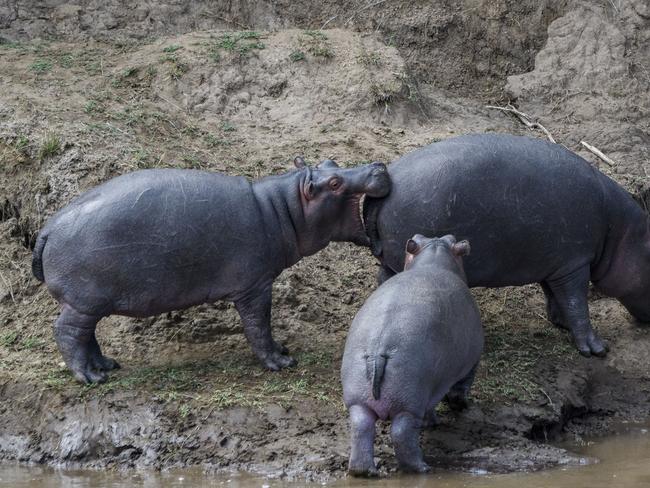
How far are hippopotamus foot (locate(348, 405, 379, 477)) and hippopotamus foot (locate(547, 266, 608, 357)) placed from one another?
278cm

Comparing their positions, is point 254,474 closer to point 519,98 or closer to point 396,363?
point 396,363

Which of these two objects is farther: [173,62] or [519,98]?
[519,98]

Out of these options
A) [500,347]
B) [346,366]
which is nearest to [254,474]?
[346,366]

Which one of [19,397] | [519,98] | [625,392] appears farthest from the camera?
[519,98]

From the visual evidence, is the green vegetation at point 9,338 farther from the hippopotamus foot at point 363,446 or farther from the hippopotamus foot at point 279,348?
the hippopotamus foot at point 363,446

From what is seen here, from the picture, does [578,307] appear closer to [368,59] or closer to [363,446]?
[363,446]

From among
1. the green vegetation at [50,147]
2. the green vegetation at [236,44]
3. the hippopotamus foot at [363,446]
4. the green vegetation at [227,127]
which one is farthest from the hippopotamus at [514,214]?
the green vegetation at [236,44]

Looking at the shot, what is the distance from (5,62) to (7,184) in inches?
78.6

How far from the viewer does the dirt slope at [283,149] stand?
7.68m

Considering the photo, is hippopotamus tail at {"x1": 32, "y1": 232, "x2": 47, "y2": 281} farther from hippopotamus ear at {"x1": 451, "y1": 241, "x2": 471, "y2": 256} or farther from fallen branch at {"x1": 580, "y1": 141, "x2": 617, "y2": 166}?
fallen branch at {"x1": 580, "y1": 141, "x2": 617, "y2": 166}

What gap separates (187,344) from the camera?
8945 millimetres

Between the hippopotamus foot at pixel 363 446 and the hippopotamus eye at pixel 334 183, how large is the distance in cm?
217

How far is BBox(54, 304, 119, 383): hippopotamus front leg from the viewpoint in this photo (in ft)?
26.5

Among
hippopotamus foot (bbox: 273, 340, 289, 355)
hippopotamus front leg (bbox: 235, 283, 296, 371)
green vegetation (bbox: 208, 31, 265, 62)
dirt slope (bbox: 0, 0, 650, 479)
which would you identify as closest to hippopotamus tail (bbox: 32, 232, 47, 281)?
dirt slope (bbox: 0, 0, 650, 479)
